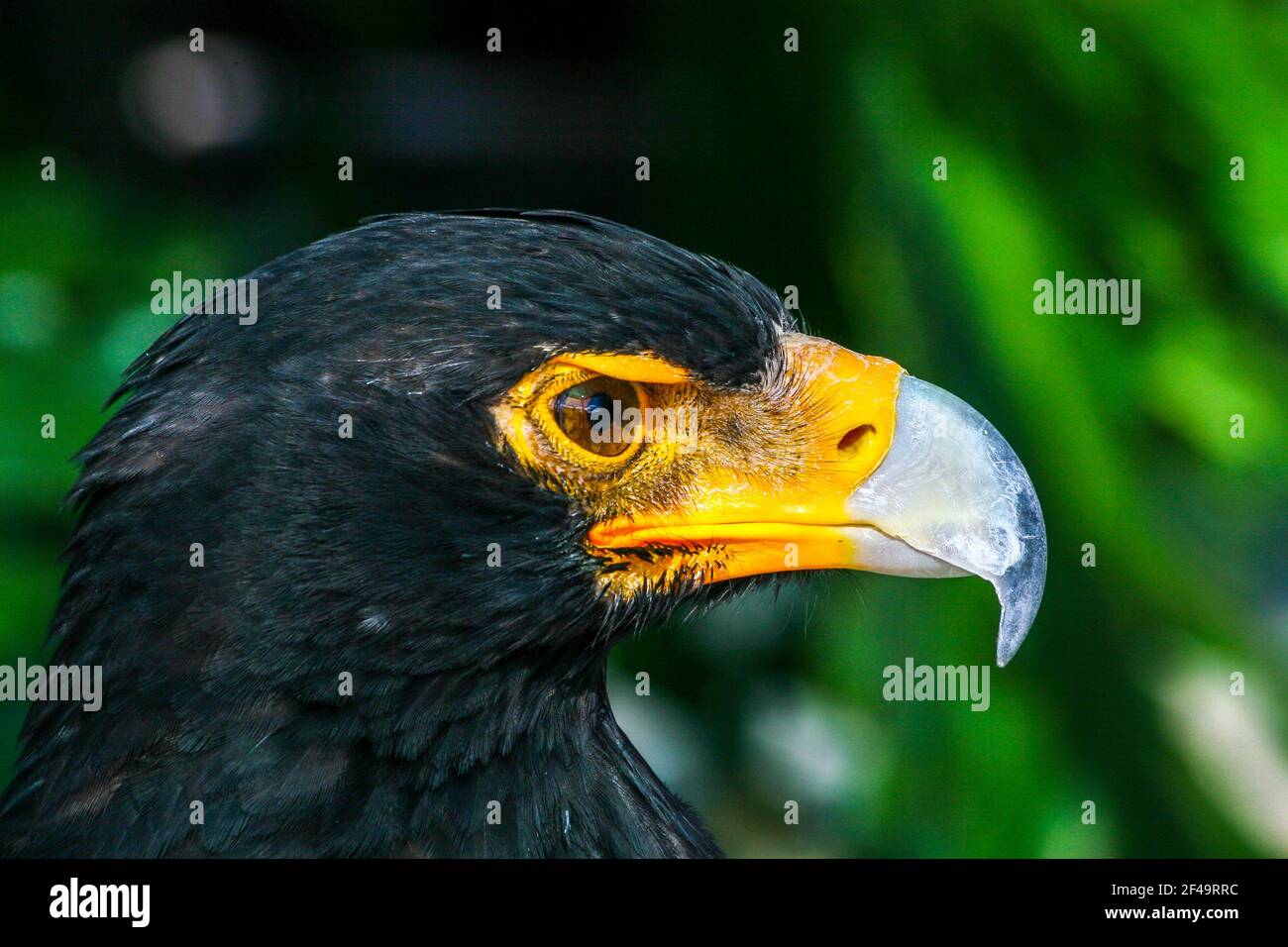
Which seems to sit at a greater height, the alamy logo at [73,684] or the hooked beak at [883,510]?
the hooked beak at [883,510]

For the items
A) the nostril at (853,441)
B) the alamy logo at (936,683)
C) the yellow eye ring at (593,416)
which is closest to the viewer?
the yellow eye ring at (593,416)

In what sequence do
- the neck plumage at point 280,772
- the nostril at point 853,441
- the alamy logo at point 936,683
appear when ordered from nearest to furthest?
the neck plumage at point 280,772, the nostril at point 853,441, the alamy logo at point 936,683

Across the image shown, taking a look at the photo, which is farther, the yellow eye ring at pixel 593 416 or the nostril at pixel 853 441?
the nostril at pixel 853 441

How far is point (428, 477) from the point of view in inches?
90.4

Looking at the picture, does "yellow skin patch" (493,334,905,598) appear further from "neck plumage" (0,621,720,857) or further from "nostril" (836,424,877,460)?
"neck plumage" (0,621,720,857)

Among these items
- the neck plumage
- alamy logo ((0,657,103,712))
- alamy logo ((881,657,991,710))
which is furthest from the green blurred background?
alamy logo ((0,657,103,712))

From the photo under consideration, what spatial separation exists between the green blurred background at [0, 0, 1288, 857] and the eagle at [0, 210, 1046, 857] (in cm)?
53

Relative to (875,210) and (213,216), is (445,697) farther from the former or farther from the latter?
(213,216)

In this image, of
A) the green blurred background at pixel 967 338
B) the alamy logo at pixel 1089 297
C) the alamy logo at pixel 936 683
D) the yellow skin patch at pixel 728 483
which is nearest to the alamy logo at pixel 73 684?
the yellow skin patch at pixel 728 483

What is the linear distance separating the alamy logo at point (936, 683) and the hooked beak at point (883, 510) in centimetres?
93

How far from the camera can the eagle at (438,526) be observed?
2199 mm

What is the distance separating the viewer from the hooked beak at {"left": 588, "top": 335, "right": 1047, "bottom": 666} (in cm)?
238
